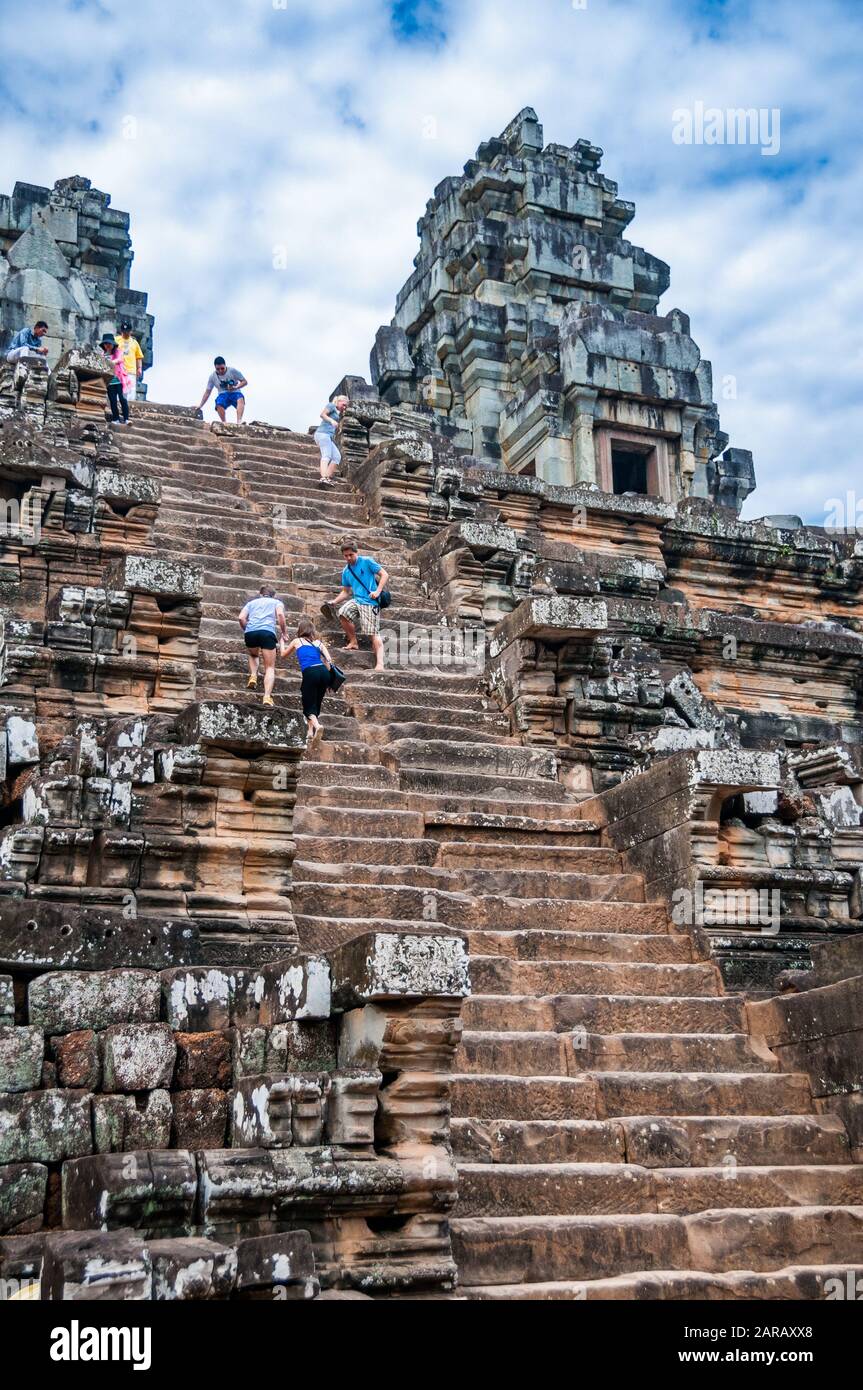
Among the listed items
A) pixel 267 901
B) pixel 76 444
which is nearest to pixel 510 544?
pixel 76 444

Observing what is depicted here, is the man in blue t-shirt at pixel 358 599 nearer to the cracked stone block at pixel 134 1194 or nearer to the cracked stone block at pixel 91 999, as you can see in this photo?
the cracked stone block at pixel 91 999

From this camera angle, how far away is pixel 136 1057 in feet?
19.1

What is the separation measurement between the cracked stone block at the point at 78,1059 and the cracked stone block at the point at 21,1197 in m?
0.37

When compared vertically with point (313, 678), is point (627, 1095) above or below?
below

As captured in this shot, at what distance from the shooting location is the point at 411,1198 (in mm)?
5496

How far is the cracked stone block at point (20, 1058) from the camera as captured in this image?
5.63 m

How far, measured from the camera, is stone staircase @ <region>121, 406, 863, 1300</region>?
625 cm

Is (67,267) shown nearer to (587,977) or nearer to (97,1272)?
(587,977)

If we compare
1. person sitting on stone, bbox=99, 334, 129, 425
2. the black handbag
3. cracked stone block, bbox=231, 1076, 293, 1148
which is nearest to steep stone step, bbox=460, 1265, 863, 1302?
cracked stone block, bbox=231, 1076, 293, 1148

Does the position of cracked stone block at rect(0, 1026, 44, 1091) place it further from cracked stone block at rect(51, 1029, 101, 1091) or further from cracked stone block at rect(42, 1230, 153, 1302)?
cracked stone block at rect(42, 1230, 153, 1302)

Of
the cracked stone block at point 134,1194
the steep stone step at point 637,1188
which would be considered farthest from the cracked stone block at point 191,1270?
the steep stone step at point 637,1188

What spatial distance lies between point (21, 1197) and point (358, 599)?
699cm

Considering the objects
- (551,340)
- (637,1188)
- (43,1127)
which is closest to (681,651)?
(637,1188)
